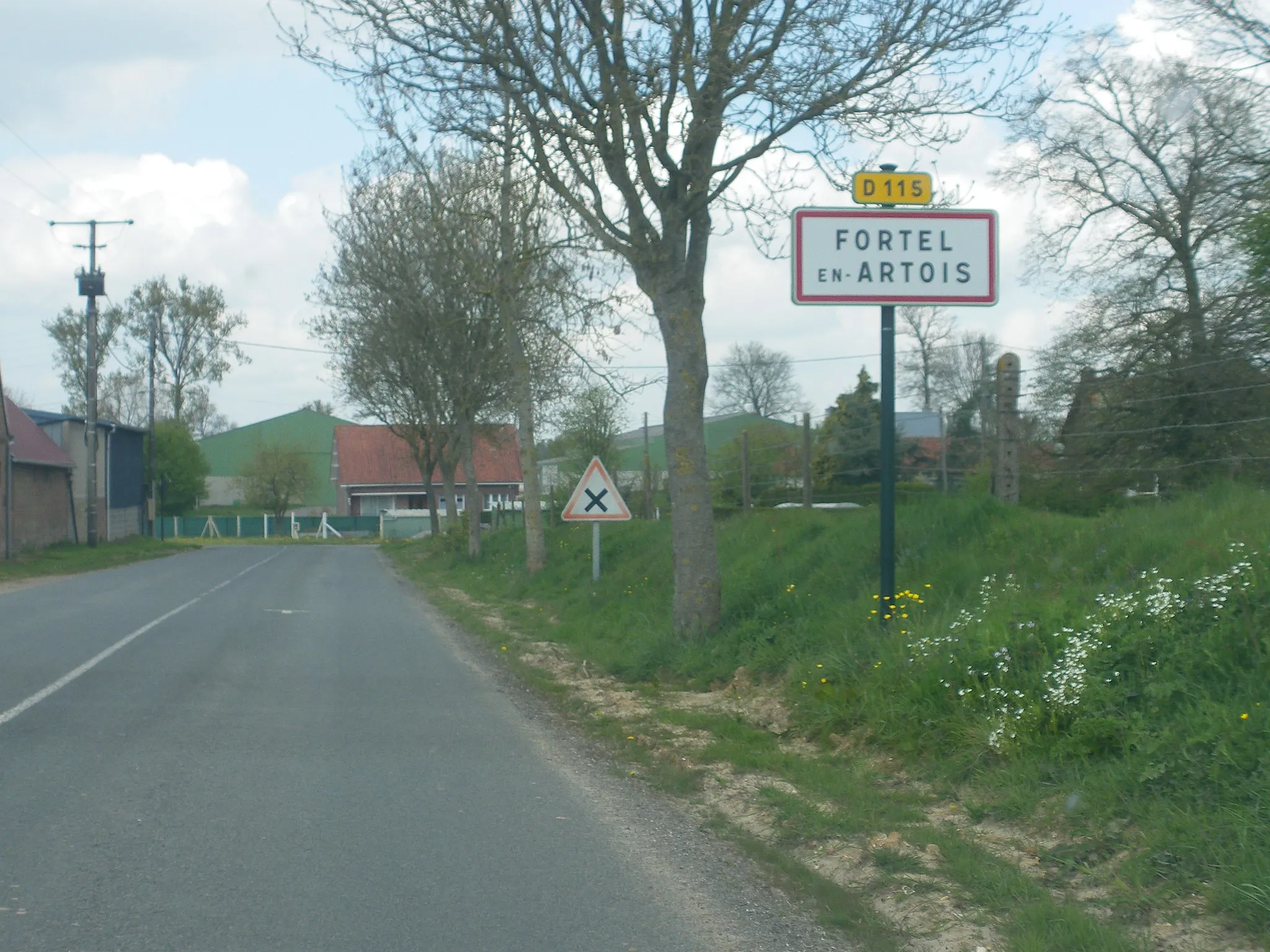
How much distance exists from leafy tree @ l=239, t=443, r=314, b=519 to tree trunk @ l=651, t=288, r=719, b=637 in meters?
64.0

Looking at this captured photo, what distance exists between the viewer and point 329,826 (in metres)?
5.80

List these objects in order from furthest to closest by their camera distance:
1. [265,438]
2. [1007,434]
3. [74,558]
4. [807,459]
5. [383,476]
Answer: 1. [265,438]
2. [383,476]
3. [74,558]
4. [807,459]
5. [1007,434]

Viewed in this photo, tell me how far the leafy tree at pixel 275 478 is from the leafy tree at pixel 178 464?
4.44 m

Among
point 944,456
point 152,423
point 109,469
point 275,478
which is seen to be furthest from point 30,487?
point 944,456

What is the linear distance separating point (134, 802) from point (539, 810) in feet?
7.09

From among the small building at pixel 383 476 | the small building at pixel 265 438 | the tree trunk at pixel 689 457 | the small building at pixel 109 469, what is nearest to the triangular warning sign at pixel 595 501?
the tree trunk at pixel 689 457

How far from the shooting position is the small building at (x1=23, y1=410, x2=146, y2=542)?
46188 millimetres

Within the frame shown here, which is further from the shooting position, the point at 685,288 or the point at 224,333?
the point at 224,333

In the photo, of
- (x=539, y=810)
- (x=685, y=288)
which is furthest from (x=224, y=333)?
(x=539, y=810)

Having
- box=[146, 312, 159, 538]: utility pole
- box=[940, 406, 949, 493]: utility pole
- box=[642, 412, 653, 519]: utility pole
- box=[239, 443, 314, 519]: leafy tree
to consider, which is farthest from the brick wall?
box=[940, 406, 949, 493]: utility pole

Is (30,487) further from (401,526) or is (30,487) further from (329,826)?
(329,826)

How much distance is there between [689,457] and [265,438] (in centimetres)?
7559

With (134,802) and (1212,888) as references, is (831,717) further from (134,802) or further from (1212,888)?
(134,802)

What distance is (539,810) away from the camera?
20.4 feet
